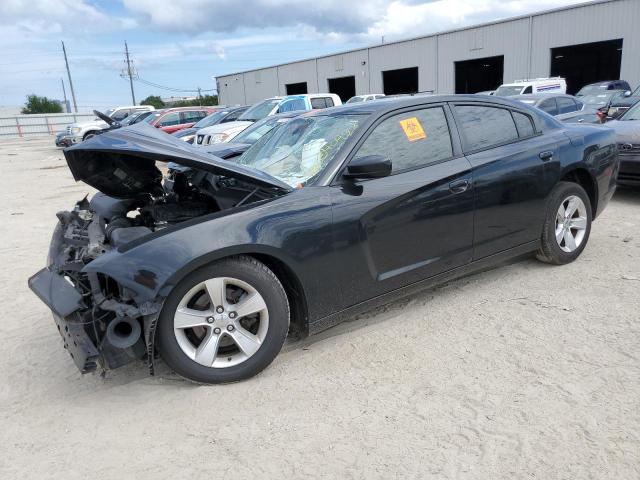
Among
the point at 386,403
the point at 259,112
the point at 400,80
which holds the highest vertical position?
the point at 400,80

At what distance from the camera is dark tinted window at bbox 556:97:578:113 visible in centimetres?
1175

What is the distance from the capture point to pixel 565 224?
186 inches

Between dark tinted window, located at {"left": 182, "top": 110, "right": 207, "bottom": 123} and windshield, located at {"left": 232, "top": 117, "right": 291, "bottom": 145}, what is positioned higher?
dark tinted window, located at {"left": 182, "top": 110, "right": 207, "bottom": 123}

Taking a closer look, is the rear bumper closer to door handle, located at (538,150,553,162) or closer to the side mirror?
door handle, located at (538,150,553,162)

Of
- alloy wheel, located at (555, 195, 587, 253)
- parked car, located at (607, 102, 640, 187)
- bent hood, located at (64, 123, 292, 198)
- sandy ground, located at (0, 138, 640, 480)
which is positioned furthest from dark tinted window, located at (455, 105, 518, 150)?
parked car, located at (607, 102, 640, 187)

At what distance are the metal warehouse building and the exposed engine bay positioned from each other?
2749 centimetres

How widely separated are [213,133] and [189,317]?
36.5ft

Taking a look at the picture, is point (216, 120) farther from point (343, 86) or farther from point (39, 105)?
point (39, 105)

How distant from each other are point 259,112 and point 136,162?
11705mm

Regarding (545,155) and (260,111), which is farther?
(260,111)

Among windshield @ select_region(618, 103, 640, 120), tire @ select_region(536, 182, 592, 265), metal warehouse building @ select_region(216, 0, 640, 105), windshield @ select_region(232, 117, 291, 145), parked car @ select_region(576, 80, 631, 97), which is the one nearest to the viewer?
tire @ select_region(536, 182, 592, 265)

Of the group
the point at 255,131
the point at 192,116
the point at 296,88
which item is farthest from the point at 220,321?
the point at 296,88

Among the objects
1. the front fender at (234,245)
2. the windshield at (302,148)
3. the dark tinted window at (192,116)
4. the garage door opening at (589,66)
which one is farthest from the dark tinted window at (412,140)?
the garage door opening at (589,66)

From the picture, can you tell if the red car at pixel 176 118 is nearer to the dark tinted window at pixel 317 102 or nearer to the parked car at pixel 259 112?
the parked car at pixel 259 112
